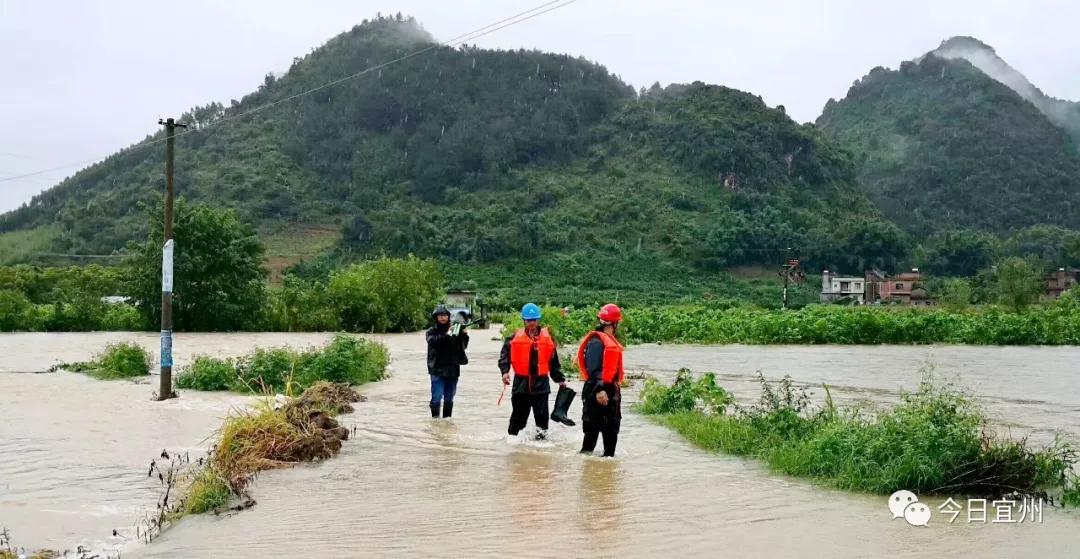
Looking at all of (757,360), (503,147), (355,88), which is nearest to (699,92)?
(503,147)

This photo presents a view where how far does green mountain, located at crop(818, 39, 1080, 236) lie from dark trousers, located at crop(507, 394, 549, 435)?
11760 centimetres

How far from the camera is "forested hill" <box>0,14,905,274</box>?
97.7 metres

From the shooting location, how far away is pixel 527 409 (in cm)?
1191

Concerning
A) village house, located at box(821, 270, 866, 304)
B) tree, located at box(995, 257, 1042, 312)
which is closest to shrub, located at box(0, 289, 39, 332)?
tree, located at box(995, 257, 1042, 312)

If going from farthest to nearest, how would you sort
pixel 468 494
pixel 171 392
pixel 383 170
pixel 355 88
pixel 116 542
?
pixel 355 88
pixel 383 170
pixel 171 392
pixel 468 494
pixel 116 542

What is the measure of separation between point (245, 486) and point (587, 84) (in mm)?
149470

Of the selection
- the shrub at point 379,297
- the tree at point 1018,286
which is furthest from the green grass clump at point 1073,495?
the tree at point 1018,286

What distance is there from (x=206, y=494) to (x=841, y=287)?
83206mm

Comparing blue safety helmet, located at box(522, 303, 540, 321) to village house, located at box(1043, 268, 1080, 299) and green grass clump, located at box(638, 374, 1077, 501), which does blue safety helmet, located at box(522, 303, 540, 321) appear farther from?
village house, located at box(1043, 268, 1080, 299)

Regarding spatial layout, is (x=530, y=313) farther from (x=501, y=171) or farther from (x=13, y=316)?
(x=501, y=171)

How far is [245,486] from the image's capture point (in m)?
9.12

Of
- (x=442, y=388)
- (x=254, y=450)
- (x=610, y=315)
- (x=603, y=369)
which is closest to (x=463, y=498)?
(x=603, y=369)

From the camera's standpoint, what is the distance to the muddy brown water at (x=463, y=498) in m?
7.26

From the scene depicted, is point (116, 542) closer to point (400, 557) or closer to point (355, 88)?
point (400, 557)
